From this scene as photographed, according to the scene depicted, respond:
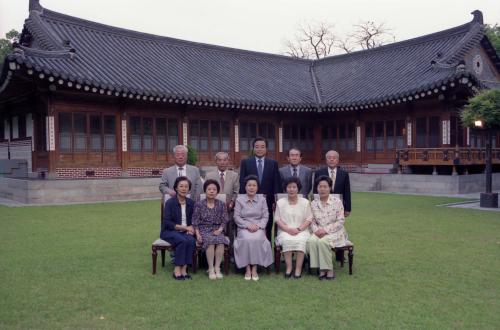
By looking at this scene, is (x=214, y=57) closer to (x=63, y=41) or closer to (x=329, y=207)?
(x=63, y=41)

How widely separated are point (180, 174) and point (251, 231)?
4.87 feet

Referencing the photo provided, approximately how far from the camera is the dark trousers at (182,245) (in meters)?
5.62

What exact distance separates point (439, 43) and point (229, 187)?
18.7 m

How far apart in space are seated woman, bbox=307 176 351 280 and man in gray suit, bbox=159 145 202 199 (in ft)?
5.53

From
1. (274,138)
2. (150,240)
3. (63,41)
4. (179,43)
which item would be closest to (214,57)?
(179,43)

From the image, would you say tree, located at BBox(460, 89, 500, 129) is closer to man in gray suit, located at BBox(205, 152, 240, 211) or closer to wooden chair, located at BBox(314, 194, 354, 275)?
wooden chair, located at BBox(314, 194, 354, 275)

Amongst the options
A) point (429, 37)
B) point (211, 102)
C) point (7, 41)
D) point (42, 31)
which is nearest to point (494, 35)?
point (429, 37)

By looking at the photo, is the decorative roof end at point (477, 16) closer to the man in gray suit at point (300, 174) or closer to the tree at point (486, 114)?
the tree at point (486, 114)

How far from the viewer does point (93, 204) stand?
45.4 ft

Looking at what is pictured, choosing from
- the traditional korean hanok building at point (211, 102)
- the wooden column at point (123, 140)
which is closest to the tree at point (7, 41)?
the traditional korean hanok building at point (211, 102)

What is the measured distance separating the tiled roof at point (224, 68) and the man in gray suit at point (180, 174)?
8453mm

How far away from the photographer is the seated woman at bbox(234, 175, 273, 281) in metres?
5.65

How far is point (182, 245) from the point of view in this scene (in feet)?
18.6

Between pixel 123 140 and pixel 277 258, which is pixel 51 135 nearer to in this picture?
pixel 123 140
